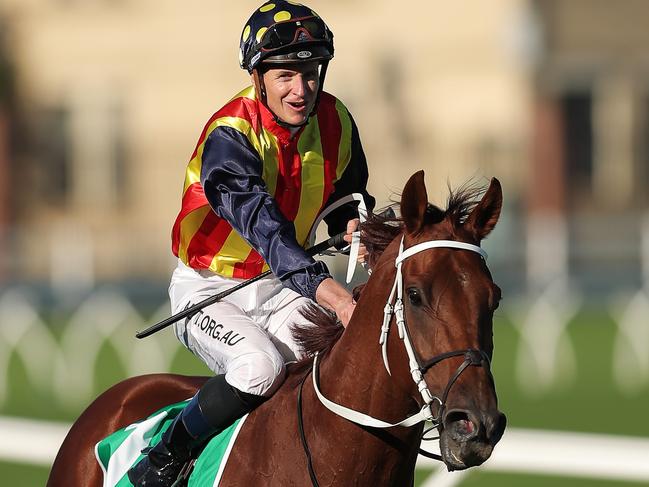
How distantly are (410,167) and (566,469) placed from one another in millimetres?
14624

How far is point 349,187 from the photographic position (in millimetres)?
4754

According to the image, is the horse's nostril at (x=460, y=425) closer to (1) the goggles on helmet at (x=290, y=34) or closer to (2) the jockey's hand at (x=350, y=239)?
(2) the jockey's hand at (x=350, y=239)

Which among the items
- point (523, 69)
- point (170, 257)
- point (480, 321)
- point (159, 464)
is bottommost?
point (170, 257)

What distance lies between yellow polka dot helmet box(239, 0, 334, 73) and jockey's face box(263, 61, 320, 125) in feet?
0.16

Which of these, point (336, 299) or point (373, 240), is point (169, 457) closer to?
point (336, 299)

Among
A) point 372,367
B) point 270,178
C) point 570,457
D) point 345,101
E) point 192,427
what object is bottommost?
point 345,101

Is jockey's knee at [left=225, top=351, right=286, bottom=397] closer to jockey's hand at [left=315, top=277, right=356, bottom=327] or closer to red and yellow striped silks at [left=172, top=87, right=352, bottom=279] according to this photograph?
jockey's hand at [left=315, top=277, right=356, bottom=327]

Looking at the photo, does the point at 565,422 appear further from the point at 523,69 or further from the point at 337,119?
the point at 523,69

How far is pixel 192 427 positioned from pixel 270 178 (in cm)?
86

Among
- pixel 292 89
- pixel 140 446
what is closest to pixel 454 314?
pixel 292 89

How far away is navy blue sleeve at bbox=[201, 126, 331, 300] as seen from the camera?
159 inches

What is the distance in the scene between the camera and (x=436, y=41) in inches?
897

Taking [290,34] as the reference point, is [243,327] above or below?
below

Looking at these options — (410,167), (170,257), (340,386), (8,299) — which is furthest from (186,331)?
(410,167)
